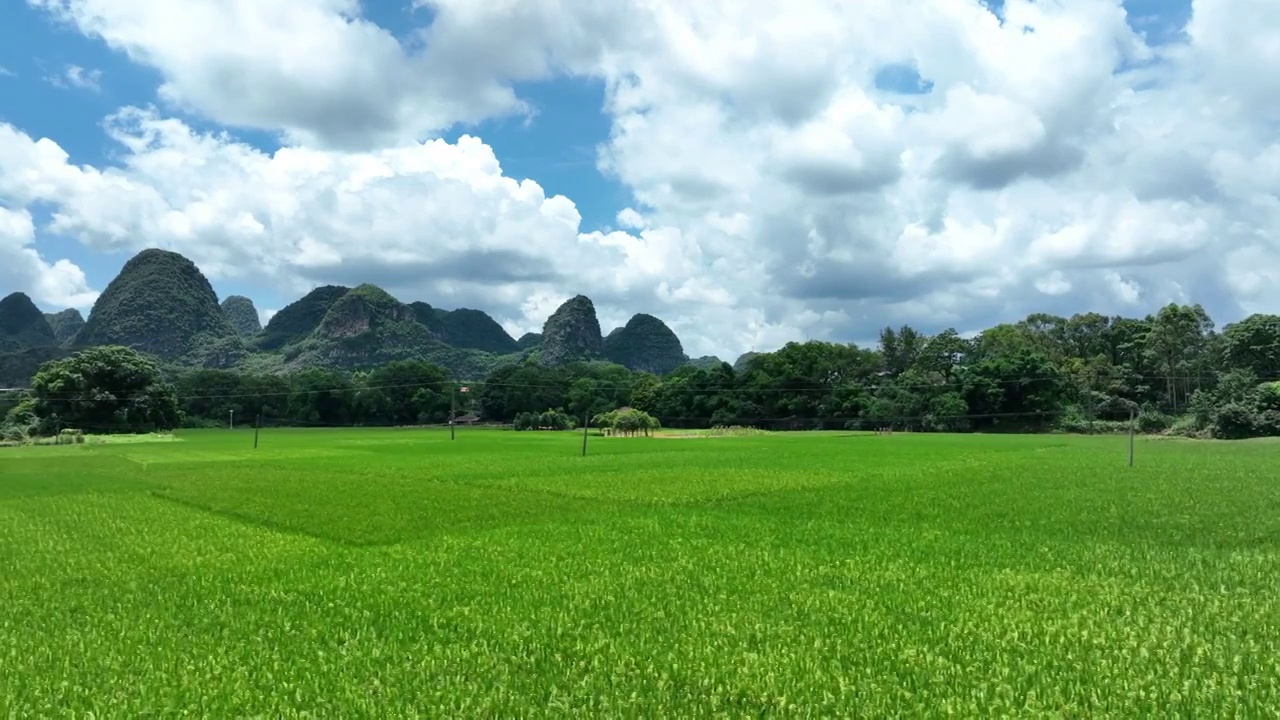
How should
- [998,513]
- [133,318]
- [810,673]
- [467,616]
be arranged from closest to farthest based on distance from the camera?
[810,673] < [467,616] < [998,513] < [133,318]

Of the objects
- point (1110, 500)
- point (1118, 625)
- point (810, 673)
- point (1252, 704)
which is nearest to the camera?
point (1252, 704)

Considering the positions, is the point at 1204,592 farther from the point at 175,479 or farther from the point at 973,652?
the point at 175,479

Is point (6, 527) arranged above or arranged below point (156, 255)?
below

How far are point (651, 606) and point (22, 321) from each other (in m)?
175

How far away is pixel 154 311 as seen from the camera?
468 ft

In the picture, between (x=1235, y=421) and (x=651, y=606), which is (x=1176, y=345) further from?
(x=651, y=606)

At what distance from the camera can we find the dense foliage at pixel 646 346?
191 m

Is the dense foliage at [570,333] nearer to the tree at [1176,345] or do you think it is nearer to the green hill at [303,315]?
the green hill at [303,315]

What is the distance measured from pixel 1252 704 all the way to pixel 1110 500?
14.3 metres

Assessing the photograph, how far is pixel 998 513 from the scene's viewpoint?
16.2m

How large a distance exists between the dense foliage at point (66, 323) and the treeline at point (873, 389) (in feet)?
276

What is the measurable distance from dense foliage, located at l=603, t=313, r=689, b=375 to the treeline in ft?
241

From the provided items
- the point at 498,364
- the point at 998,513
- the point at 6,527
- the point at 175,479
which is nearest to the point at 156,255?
the point at 498,364

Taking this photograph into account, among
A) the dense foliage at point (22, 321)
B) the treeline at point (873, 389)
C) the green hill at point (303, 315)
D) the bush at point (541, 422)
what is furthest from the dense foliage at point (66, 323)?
the bush at point (541, 422)
